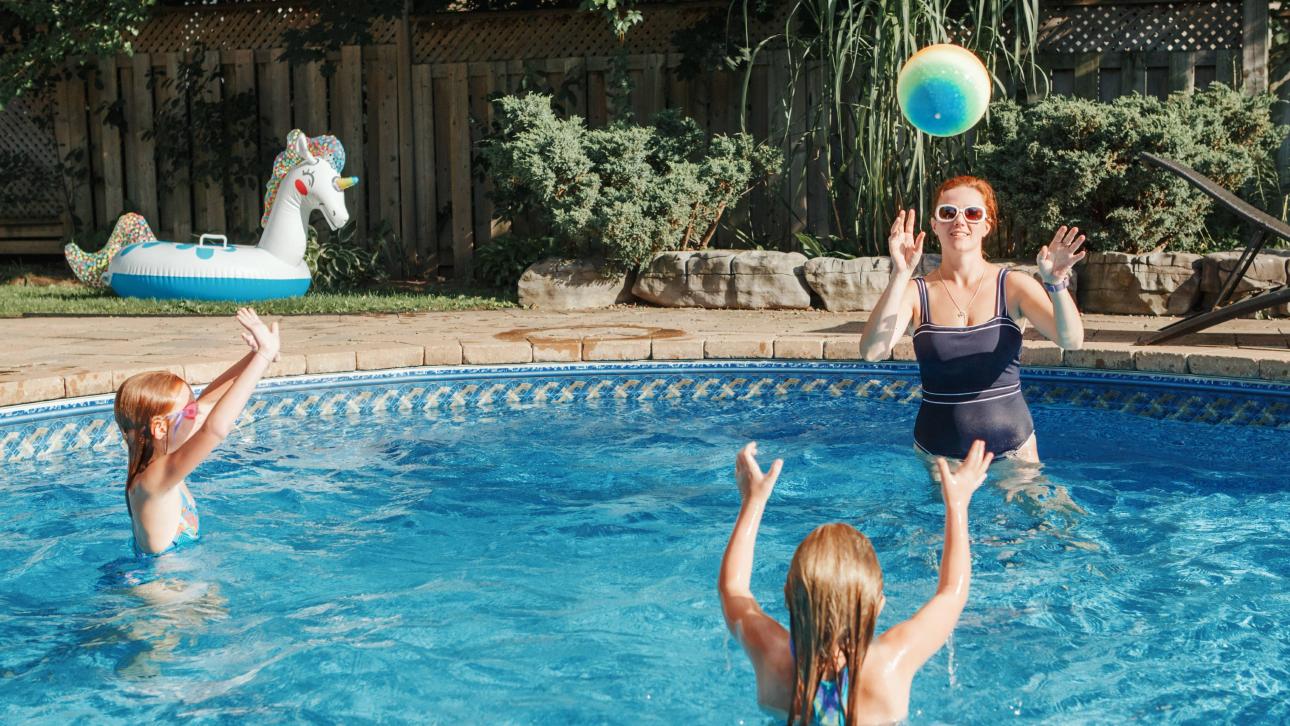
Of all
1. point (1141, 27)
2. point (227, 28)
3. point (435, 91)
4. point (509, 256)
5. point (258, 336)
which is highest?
point (227, 28)

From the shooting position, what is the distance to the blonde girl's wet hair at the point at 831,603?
208 centimetres

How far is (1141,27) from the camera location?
31.0 ft

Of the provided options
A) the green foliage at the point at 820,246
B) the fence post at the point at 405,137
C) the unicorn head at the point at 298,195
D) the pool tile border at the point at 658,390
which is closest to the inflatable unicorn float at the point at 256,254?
the unicorn head at the point at 298,195

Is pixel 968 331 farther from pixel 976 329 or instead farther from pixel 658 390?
pixel 658 390

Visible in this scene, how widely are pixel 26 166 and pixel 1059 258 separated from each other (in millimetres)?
10622

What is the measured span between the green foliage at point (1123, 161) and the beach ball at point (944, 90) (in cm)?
315

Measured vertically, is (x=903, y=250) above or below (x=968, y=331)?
above

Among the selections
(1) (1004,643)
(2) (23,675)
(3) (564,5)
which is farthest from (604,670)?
(3) (564,5)

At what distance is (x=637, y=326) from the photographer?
25.3ft

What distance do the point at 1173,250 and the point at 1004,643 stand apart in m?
5.61

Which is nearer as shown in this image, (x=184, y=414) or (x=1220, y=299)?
Result: (x=184, y=414)

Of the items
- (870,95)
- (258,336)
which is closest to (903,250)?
(258,336)

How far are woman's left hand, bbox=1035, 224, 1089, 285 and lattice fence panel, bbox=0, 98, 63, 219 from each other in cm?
1026

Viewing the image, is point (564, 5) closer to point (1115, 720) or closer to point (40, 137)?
point (40, 137)
